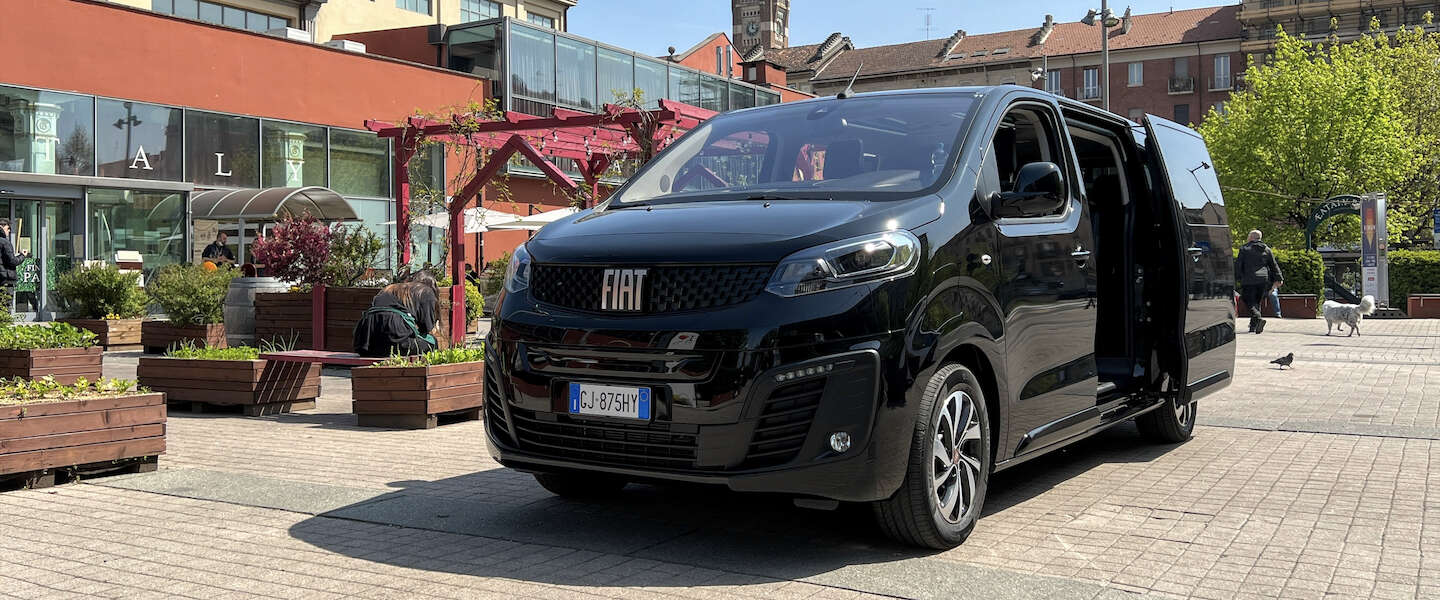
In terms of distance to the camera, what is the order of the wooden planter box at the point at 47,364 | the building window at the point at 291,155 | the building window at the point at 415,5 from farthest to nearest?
the building window at the point at 415,5 < the building window at the point at 291,155 < the wooden planter box at the point at 47,364

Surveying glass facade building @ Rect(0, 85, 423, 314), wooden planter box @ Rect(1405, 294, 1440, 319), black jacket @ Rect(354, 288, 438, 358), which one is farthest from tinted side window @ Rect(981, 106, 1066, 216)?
wooden planter box @ Rect(1405, 294, 1440, 319)

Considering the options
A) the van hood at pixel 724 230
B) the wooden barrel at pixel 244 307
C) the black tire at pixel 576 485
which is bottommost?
the black tire at pixel 576 485

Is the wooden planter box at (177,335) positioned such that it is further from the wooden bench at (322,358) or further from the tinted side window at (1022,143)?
the tinted side window at (1022,143)

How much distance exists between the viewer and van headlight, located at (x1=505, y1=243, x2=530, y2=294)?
16.4ft

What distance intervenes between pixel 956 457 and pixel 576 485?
1.85 meters

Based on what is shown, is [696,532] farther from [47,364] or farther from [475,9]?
[475,9]

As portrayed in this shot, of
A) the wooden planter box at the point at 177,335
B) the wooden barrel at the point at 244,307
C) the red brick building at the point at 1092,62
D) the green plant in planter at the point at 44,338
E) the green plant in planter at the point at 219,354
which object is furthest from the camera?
the red brick building at the point at 1092,62

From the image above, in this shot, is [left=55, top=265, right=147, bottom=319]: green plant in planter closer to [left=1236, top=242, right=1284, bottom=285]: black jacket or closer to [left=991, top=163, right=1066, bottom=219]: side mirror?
[left=991, top=163, right=1066, bottom=219]: side mirror

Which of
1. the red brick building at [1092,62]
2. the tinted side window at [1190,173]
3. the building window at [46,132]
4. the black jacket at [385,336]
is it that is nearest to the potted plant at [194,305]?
the black jacket at [385,336]

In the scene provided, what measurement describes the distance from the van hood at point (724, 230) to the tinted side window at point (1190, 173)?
3.13 meters

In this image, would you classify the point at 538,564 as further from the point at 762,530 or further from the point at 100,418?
the point at 100,418

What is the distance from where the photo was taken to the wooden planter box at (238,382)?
9.55m

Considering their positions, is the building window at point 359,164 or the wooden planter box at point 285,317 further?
the building window at point 359,164

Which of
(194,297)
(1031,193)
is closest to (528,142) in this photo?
(194,297)
